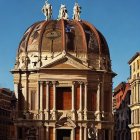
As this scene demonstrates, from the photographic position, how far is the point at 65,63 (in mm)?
131000

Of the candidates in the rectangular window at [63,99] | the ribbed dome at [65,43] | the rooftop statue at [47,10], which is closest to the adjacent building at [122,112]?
the ribbed dome at [65,43]

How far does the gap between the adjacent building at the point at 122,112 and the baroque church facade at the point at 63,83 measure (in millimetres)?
18015

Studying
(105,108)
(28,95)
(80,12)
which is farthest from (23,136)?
(80,12)

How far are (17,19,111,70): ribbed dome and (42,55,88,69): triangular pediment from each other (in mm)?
1663

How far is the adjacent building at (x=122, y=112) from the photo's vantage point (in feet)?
502

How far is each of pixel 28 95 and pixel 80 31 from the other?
48.5 feet

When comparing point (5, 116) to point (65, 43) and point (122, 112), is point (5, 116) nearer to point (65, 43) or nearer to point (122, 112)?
point (122, 112)

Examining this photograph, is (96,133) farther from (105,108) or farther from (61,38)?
(61,38)

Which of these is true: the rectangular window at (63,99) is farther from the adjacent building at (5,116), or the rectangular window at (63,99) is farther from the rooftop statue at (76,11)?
the adjacent building at (5,116)

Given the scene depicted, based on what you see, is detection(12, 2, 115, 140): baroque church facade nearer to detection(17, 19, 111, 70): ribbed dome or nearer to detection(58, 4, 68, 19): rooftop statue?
detection(17, 19, 111, 70): ribbed dome

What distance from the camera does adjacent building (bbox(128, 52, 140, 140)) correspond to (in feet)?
445

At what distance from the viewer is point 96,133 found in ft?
424

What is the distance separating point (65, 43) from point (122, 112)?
31253mm

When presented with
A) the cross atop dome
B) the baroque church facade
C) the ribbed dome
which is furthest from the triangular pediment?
the cross atop dome
